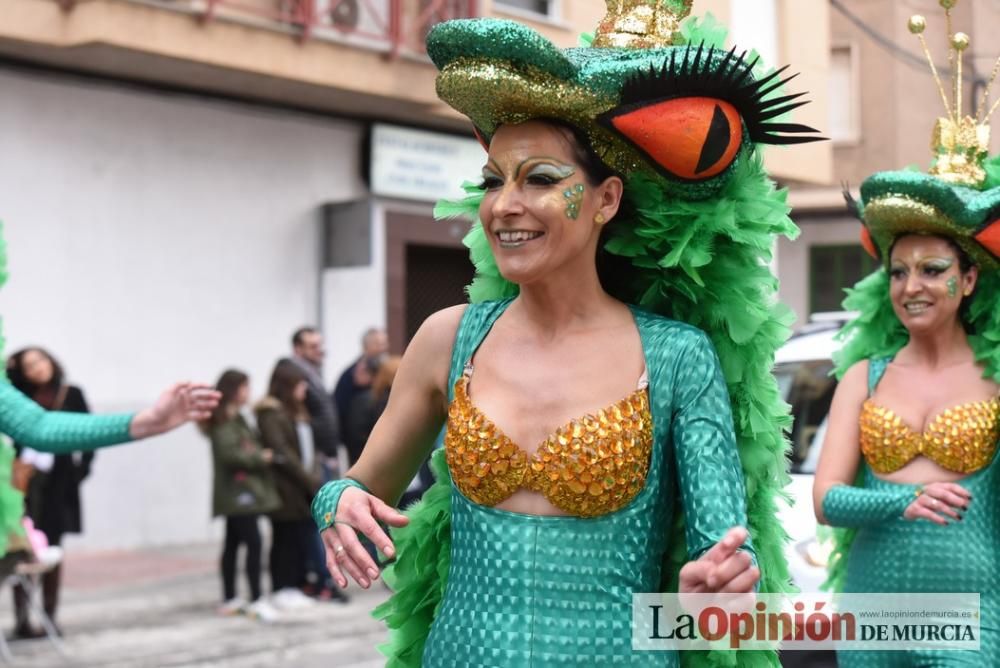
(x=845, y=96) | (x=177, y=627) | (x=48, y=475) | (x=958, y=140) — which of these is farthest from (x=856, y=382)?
(x=845, y=96)

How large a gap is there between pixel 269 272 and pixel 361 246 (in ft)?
2.85

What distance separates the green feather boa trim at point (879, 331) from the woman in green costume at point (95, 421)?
6.69 ft

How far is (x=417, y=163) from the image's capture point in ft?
44.1

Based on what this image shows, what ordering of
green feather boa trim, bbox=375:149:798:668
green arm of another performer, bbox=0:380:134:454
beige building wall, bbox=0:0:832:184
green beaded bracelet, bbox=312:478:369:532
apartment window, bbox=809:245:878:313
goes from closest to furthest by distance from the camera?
1. green beaded bracelet, bbox=312:478:369:532
2. green feather boa trim, bbox=375:149:798:668
3. green arm of another performer, bbox=0:380:134:454
4. beige building wall, bbox=0:0:832:184
5. apartment window, bbox=809:245:878:313

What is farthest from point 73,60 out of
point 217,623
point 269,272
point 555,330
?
point 555,330

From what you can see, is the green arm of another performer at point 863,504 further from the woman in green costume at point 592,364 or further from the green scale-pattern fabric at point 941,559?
the woman in green costume at point 592,364

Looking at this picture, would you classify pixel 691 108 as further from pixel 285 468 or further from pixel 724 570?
pixel 285 468

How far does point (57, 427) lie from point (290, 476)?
4465 millimetres

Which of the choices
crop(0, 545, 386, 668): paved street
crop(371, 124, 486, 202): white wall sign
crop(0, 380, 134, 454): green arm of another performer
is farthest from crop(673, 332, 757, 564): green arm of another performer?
crop(371, 124, 486, 202): white wall sign

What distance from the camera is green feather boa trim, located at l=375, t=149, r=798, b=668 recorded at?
8.88 ft

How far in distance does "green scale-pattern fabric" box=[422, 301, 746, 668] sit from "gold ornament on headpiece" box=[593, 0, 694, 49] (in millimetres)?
603

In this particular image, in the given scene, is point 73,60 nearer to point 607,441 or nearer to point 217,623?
point 217,623

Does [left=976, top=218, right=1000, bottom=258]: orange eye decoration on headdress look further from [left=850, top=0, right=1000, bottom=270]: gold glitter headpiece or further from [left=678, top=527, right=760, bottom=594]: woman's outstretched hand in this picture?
[left=678, top=527, right=760, bottom=594]: woman's outstretched hand

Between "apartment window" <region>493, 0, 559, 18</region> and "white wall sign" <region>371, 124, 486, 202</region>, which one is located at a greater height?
"apartment window" <region>493, 0, 559, 18</region>
